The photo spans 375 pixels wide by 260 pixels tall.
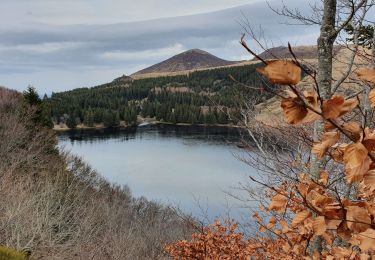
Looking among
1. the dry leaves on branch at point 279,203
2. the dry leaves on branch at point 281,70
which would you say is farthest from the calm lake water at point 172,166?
the dry leaves on branch at point 281,70

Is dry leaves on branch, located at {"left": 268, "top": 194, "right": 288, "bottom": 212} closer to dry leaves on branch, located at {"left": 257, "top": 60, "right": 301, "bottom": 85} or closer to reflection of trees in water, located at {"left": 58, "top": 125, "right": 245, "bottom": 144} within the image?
dry leaves on branch, located at {"left": 257, "top": 60, "right": 301, "bottom": 85}

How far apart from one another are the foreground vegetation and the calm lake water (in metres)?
3.45

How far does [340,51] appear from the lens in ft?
27.3

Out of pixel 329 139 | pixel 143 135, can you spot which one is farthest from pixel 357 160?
pixel 143 135

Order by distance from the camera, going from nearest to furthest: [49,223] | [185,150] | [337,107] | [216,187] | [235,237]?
1. [337,107]
2. [235,237]
3. [49,223]
4. [216,187]
5. [185,150]

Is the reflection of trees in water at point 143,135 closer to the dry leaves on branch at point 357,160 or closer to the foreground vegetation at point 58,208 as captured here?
the foreground vegetation at point 58,208

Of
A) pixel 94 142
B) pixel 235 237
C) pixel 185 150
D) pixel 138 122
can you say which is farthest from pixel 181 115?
pixel 235 237

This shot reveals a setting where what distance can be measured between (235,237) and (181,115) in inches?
4846

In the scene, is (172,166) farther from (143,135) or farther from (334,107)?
(334,107)

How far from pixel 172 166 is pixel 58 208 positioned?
120 feet

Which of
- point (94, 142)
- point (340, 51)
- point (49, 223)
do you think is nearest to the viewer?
point (340, 51)

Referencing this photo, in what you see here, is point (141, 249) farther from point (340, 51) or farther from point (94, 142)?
point (94, 142)

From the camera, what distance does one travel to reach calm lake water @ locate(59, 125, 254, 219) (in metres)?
42.9

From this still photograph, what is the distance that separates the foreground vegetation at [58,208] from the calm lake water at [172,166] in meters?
3.45
